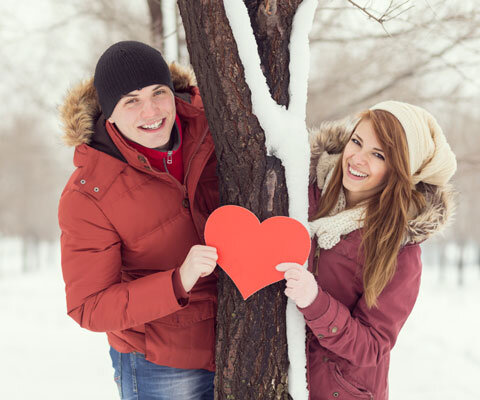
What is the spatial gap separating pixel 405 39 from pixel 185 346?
3.29 meters

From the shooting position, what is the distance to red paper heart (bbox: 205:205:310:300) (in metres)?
1.58

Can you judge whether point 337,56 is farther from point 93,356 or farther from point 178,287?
point 93,356

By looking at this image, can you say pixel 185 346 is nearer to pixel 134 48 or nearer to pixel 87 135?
pixel 87 135

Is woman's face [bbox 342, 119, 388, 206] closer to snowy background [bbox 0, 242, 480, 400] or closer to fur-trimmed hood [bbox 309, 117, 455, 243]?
fur-trimmed hood [bbox 309, 117, 455, 243]

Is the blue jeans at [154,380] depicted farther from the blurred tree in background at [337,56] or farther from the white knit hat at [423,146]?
the blurred tree in background at [337,56]

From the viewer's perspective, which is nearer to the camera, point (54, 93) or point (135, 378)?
point (135, 378)

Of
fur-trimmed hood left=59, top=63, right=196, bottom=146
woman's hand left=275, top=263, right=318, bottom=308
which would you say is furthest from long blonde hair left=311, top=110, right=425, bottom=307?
fur-trimmed hood left=59, top=63, right=196, bottom=146

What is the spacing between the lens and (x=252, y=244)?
1.61 m

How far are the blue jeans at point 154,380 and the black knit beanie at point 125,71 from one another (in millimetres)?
1071

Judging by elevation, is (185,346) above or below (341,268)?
below

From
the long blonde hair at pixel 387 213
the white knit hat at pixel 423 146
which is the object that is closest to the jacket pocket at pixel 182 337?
the long blonde hair at pixel 387 213

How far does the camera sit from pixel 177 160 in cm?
186

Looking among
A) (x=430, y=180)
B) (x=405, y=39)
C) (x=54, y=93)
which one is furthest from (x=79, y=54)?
(x=430, y=180)

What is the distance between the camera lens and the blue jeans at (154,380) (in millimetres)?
1932
